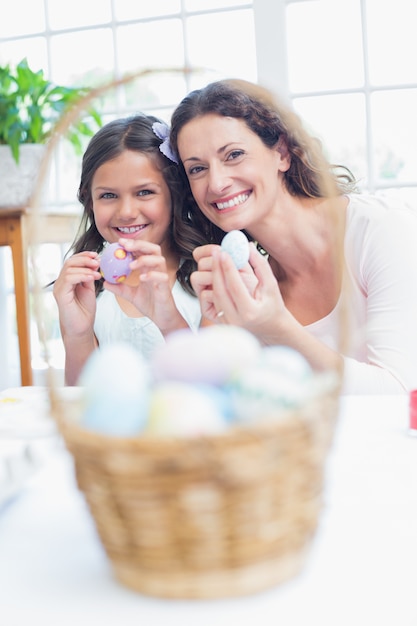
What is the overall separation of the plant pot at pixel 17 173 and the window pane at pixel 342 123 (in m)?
1.09

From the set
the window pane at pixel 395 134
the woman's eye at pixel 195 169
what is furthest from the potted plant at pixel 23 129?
the woman's eye at pixel 195 169

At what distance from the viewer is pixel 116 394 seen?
18.2 inches

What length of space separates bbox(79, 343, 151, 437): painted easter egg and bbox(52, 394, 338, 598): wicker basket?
0.02 meters

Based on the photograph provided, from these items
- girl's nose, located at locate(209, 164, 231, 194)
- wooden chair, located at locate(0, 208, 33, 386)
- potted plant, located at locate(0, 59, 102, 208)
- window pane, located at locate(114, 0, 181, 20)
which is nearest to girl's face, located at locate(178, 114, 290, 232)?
girl's nose, located at locate(209, 164, 231, 194)

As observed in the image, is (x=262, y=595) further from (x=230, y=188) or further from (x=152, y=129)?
(x=152, y=129)

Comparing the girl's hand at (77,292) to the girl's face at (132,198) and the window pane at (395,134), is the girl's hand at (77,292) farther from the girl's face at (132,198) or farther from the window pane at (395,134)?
the window pane at (395,134)

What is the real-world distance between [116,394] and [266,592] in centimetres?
17

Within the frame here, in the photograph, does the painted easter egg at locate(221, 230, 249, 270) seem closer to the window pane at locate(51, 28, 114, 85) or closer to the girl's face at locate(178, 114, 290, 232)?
the girl's face at locate(178, 114, 290, 232)

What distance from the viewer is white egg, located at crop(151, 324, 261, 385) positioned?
52 cm

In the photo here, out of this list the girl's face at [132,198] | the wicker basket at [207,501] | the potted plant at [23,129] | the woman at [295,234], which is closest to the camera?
the wicker basket at [207,501]

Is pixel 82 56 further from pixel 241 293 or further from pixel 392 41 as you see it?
pixel 241 293

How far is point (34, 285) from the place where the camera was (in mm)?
553

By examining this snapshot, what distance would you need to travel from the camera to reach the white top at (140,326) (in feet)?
5.65

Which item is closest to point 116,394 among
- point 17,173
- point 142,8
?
point 17,173
